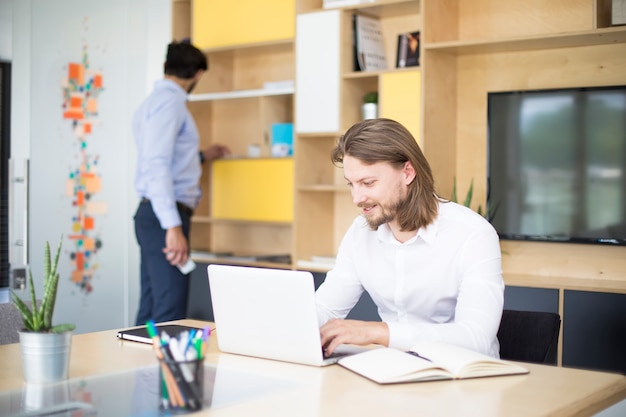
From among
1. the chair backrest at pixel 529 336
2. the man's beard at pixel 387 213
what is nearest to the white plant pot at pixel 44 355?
the man's beard at pixel 387 213

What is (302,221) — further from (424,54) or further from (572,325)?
(572,325)

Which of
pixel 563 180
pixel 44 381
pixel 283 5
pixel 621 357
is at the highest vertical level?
pixel 283 5

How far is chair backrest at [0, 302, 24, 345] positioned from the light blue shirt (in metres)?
1.52

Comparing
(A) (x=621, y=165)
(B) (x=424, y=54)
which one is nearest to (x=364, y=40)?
(B) (x=424, y=54)

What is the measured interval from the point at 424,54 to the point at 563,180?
872mm

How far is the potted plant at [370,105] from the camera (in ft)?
14.5

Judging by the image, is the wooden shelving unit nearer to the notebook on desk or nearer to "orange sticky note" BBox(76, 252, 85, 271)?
"orange sticky note" BBox(76, 252, 85, 271)

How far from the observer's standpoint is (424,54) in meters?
4.10

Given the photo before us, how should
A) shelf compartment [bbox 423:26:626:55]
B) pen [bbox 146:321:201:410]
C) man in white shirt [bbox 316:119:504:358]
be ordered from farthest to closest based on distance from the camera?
1. shelf compartment [bbox 423:26:626:55]
2. man in white shirt [bbox 316:119:504:358]
3. pen [bbox 146:321:201:410]

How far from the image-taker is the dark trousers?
393cm

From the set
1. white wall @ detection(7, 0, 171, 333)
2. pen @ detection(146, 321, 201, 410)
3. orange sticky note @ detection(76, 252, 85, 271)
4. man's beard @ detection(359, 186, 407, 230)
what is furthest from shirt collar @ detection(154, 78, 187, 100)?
pen @ detection(146, 321, 201, 410)

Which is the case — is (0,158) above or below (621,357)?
above

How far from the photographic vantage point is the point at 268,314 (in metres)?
1.98

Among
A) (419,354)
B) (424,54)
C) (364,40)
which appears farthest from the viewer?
(364,40)
